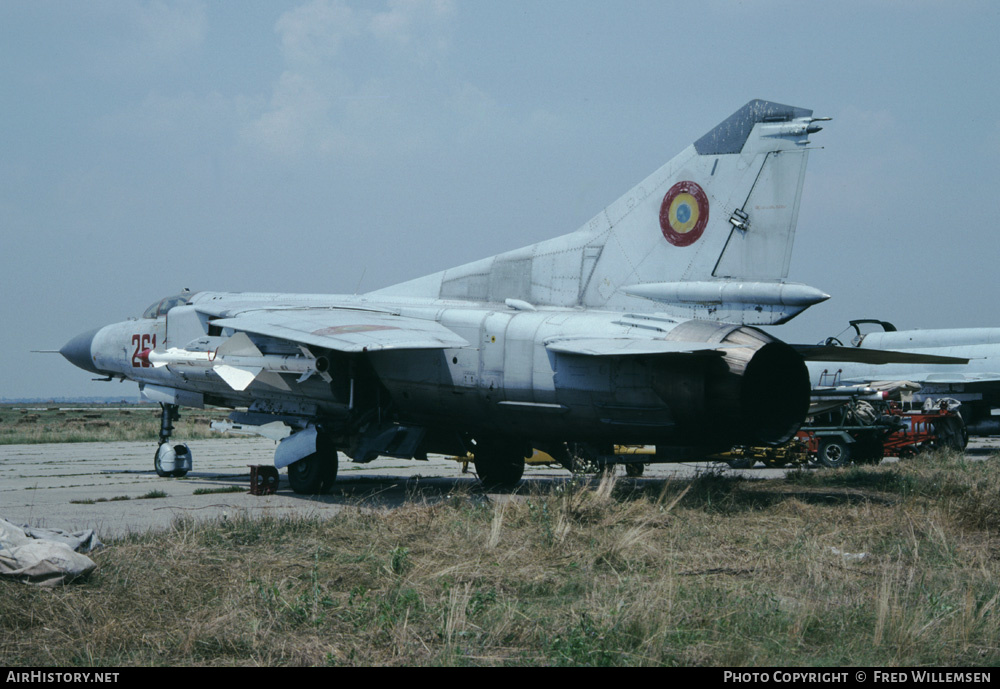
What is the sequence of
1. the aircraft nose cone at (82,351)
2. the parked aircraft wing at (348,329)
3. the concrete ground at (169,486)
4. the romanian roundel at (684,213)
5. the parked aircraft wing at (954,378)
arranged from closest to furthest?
the concrete ground at (169,486) → the parked aircraft wing at (348,329) → the romanian roundel at (684,213) → the aircraft nose cone at (82,351) → the parked aircraft wing at (954,378)

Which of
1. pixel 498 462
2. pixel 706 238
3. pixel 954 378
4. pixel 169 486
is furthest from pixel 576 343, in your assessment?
pixel 954 378

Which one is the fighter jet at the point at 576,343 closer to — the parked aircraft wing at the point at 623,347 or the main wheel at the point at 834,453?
the parked aircraft wing at the point at 623,347

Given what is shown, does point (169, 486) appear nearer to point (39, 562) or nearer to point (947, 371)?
point (39, 562)

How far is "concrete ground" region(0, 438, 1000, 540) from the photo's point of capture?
1044 centimetres

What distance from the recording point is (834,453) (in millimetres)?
18938

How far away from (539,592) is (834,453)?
14503 millimetres

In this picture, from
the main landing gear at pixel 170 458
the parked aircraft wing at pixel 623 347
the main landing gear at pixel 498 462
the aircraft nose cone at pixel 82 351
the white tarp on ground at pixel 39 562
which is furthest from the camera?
the aircraft nose cone at pixel 82 351

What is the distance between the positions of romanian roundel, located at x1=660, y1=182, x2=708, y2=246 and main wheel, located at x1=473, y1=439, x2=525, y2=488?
15.7 feet

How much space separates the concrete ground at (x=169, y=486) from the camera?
10.4 meters

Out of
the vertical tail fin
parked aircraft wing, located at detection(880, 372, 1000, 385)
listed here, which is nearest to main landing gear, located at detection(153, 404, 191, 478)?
the vertical tail fin

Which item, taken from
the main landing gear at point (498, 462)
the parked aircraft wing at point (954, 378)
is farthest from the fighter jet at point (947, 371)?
the main landing gear at point (498, 462)

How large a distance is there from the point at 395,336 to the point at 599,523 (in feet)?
14.9

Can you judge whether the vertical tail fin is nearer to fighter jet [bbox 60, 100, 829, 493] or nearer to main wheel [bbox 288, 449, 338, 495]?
fighter jet [bbox 60, 100, 829, 493]

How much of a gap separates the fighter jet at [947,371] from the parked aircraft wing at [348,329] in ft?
47.6
